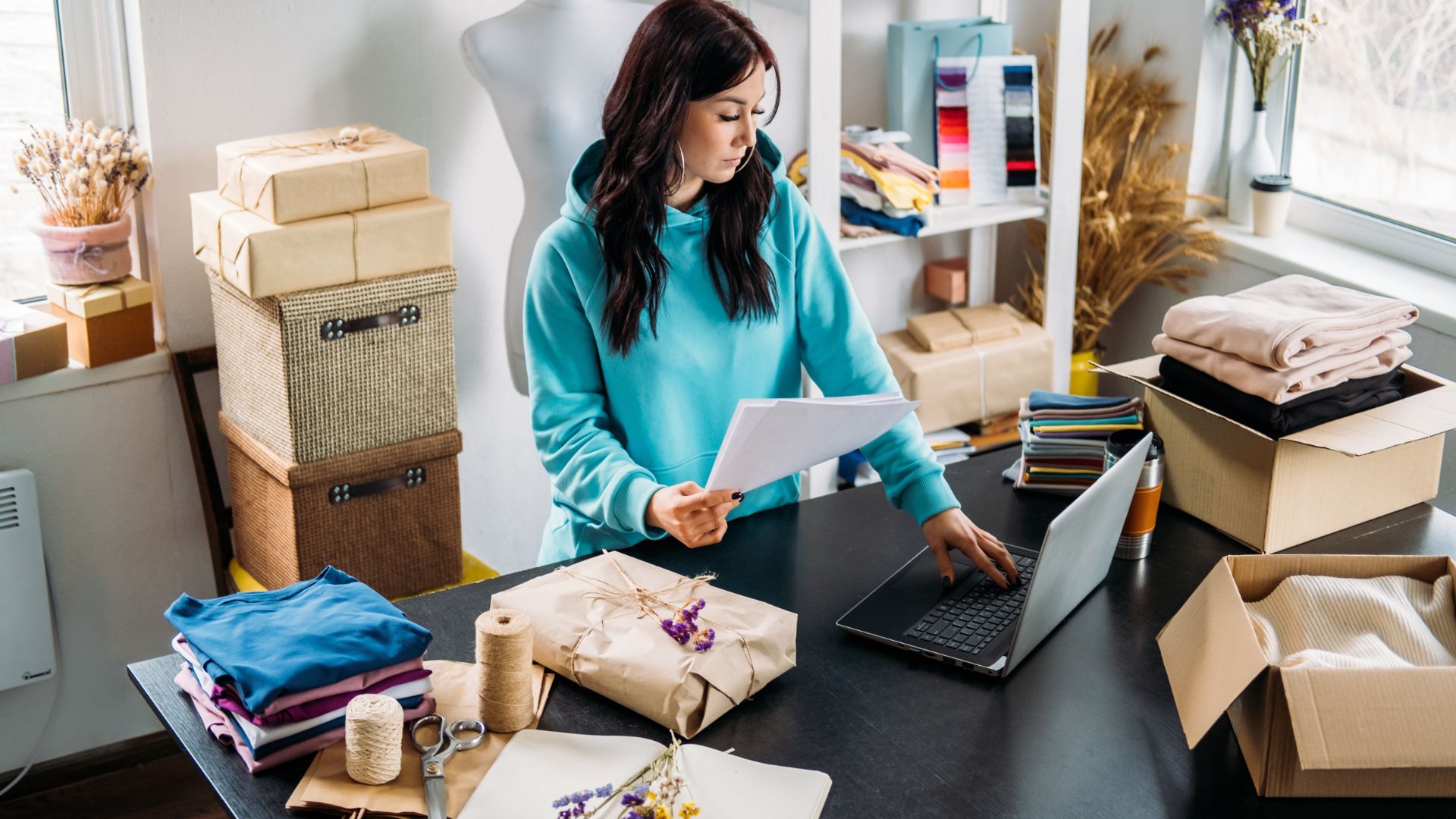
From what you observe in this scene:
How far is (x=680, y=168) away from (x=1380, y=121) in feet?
7.18

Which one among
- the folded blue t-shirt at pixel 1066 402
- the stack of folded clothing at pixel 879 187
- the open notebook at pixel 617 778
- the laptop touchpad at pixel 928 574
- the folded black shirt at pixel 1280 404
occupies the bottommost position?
the open notebook at pixel 617 778

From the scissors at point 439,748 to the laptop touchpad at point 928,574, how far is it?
61cm

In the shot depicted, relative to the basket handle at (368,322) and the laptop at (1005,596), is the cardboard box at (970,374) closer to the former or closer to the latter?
the basket handle at (368,322)

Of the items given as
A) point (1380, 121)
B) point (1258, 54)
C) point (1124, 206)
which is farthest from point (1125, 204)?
point (1380, 121)

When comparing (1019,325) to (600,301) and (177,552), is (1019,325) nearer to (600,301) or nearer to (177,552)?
(600,301)

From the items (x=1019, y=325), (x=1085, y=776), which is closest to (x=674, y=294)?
(x=1085, y=776)

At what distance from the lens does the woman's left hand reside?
5.76 feet

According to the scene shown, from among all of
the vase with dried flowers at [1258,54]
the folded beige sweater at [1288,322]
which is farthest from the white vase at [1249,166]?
the folded beige sweater at [1288,322]

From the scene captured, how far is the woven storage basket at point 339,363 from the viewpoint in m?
2.40

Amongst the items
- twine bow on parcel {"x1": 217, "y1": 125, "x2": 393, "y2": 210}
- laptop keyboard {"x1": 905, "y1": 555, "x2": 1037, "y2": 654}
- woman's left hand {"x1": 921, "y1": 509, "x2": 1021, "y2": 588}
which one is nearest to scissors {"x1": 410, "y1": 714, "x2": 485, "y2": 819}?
laptop keyboard {"x1": 905, "y1": 555, "x2": 1037, "y2": 654}

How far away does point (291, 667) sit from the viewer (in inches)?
53.1

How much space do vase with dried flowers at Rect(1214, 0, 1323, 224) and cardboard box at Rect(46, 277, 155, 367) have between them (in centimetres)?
265

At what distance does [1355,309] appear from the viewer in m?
1.91

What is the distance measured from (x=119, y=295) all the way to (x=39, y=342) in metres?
0.17
